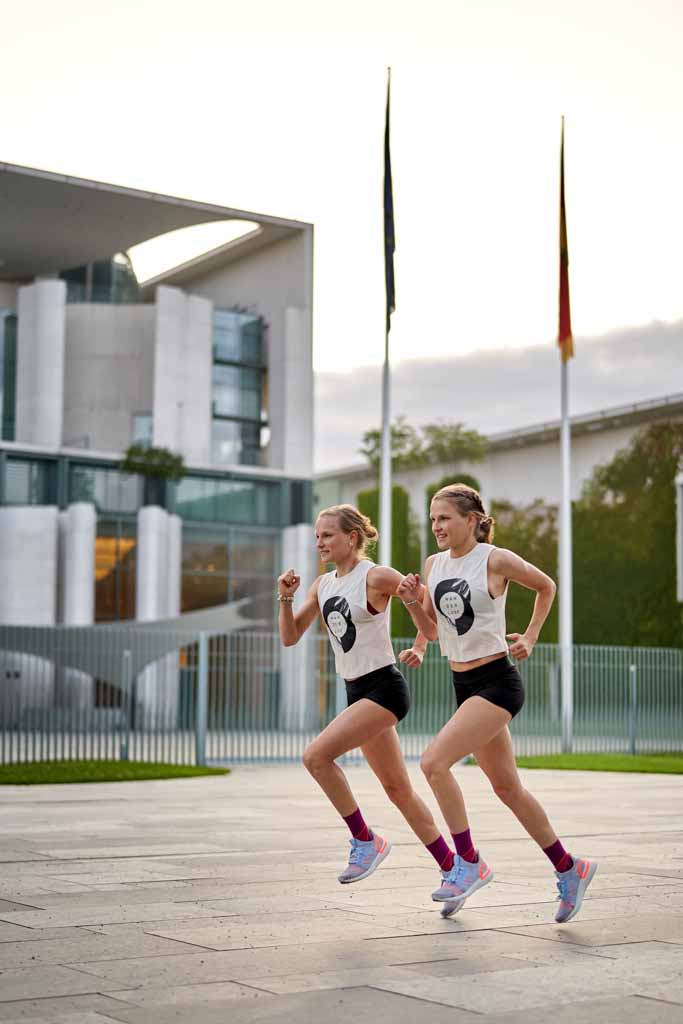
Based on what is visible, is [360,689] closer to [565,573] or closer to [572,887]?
[572,887]

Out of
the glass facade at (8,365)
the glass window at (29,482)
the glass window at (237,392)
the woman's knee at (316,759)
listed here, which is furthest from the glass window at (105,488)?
the woman's knee at (316,759)

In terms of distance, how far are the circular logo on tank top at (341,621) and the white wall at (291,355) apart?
39.2 metres

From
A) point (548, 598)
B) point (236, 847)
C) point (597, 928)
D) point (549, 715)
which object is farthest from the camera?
point (549, 715)

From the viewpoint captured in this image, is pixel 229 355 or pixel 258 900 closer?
pixel 258 900

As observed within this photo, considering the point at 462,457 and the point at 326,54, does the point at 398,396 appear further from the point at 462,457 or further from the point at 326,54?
the point at 326,54

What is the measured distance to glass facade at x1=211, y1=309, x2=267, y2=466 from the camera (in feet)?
151

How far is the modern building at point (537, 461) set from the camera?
182ft

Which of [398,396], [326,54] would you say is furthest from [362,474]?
[326,54]

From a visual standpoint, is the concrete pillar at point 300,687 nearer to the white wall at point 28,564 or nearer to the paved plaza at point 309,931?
the paved plaza at point 309,931

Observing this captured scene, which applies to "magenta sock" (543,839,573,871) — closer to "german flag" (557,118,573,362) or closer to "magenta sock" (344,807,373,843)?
"magenta sock" (344,807,373,843)

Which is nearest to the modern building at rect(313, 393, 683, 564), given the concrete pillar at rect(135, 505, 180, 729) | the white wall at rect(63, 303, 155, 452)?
the white wall at rect(63, 303, 155, 452)

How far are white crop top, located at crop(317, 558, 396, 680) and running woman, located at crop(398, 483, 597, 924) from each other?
33 centimetres

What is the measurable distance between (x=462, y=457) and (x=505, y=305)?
6.73 m

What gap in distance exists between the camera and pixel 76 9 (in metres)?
20.9
